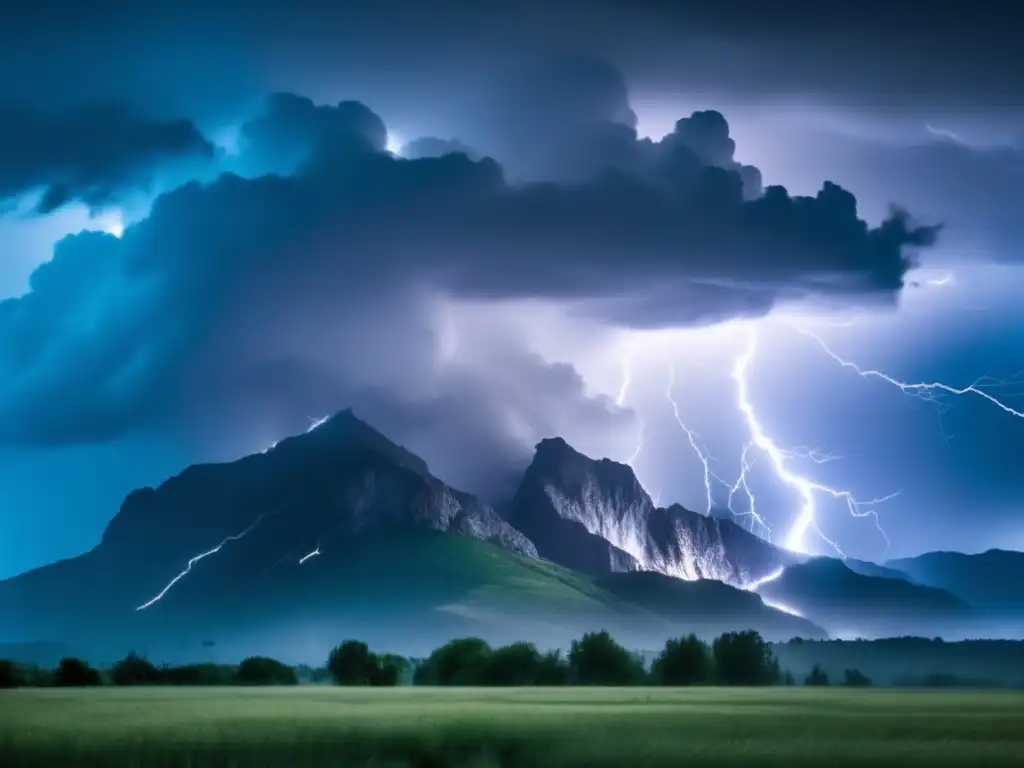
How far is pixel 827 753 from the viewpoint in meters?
58.8

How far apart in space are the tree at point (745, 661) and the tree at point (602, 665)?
28.5 feet

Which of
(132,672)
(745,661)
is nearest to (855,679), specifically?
(745,661)

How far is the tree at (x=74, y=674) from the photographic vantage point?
465 ft

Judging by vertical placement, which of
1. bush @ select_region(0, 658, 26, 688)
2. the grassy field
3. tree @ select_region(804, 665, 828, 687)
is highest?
tree @ select_region(804, 665, 828, 687)

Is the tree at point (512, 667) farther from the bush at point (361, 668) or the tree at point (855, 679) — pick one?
the tree at point (855, 679)

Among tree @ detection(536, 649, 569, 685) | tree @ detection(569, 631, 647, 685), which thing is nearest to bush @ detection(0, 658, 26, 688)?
tree @ detection(536, 649, 569, 685)

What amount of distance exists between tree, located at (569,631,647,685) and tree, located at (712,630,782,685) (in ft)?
28.5

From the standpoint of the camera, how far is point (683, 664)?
154m

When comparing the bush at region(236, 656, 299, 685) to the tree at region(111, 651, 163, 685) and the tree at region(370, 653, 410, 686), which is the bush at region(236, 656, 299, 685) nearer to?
the tree at region(370, 653, 410, 686)

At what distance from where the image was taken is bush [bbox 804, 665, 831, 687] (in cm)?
16362

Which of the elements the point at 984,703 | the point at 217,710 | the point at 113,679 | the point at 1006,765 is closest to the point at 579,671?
the point at 113,679

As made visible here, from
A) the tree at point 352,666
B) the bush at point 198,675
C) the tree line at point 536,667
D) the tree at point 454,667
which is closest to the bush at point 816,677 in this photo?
the tree line at point 536,667

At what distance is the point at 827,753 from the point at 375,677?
102m

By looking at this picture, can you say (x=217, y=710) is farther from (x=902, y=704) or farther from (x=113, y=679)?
(x=113, y=679)
